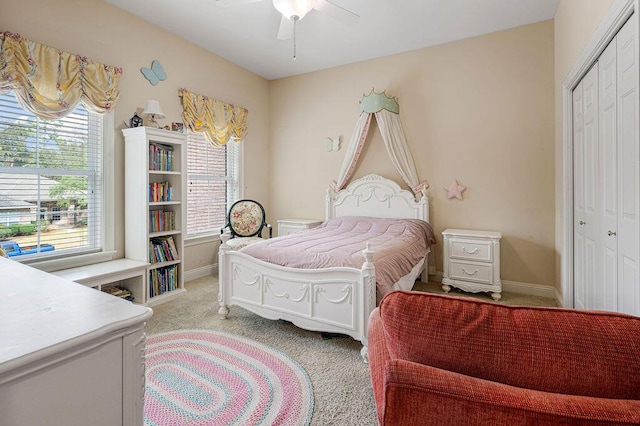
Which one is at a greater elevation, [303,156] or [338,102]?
[338,102]

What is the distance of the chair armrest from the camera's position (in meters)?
0.63

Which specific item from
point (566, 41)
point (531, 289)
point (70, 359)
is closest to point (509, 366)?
point (70, 359)

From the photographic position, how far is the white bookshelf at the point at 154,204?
3217 mm

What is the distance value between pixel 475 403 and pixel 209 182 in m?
4.31

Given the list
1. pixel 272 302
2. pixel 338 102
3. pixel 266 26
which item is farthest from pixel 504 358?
pixel 338 102

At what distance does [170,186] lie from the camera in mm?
3617

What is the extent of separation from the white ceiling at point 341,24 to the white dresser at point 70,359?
10.1 ft

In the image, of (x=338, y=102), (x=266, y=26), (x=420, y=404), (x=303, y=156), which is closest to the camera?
(x=420, y=404)

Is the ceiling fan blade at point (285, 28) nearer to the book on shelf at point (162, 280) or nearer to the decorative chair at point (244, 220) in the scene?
the decorative chair at point (244, 220)

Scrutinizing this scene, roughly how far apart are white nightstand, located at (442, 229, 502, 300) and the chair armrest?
10.0 ft

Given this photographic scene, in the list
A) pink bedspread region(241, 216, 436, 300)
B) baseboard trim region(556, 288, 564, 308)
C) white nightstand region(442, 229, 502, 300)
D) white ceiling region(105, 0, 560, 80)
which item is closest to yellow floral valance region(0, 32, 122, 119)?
white ceiling region(105, 0, 560, 80)

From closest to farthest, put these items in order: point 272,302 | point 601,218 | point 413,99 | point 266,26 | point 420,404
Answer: point 420,404
point 601,218
point 272,302
point 266,26
point 413,99

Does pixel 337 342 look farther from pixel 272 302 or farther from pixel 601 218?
pixel 601 218

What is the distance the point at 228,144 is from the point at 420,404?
4.60m
